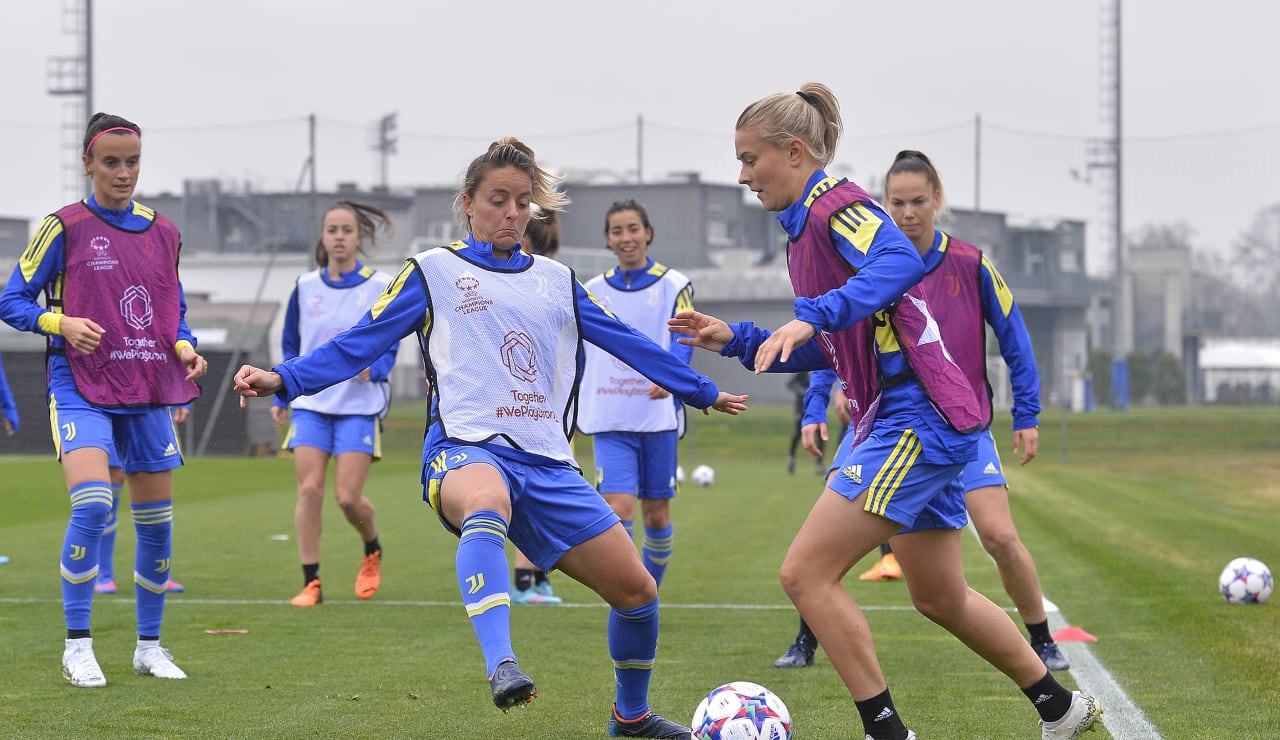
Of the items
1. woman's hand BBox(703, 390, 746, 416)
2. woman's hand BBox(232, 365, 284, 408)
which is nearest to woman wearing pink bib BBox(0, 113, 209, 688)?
woman's hand BBox(232, 365, 284, 408)

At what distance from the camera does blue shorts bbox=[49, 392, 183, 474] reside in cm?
615

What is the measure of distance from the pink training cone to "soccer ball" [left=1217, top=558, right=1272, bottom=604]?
5.31 feet

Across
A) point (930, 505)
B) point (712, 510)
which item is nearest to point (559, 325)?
point (930, 505)

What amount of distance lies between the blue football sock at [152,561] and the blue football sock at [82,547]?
21 centimetres

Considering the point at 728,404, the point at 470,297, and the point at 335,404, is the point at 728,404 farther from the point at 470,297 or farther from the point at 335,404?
the point at 335,404

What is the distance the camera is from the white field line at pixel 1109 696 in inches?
203

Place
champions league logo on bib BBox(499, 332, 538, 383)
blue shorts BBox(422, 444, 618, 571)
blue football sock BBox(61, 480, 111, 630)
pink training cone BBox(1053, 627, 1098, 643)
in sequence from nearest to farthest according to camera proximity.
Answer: blue shorts BBox(422, 444, 618, 571) < champions league logo on bib BBox(499, 332, 538, 383) < blue football sock BBox(61, 480, 111, 630) < pink training cone BBox(1053, 627, 1098, 643)

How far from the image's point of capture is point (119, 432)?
6.38 metres

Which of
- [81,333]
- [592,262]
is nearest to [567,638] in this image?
[81,333]

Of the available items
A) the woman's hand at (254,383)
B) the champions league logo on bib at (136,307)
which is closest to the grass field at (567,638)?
the woman's hand at (254,383)

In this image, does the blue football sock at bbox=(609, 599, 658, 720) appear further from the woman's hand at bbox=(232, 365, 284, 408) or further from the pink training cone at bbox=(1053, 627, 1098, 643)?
the pink training cone at bbox=(1053, 627, 1098, 643)

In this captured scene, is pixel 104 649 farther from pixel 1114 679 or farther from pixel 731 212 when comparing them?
pixel 731 212

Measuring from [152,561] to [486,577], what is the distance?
2.70 metres

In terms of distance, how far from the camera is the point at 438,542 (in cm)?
1268
